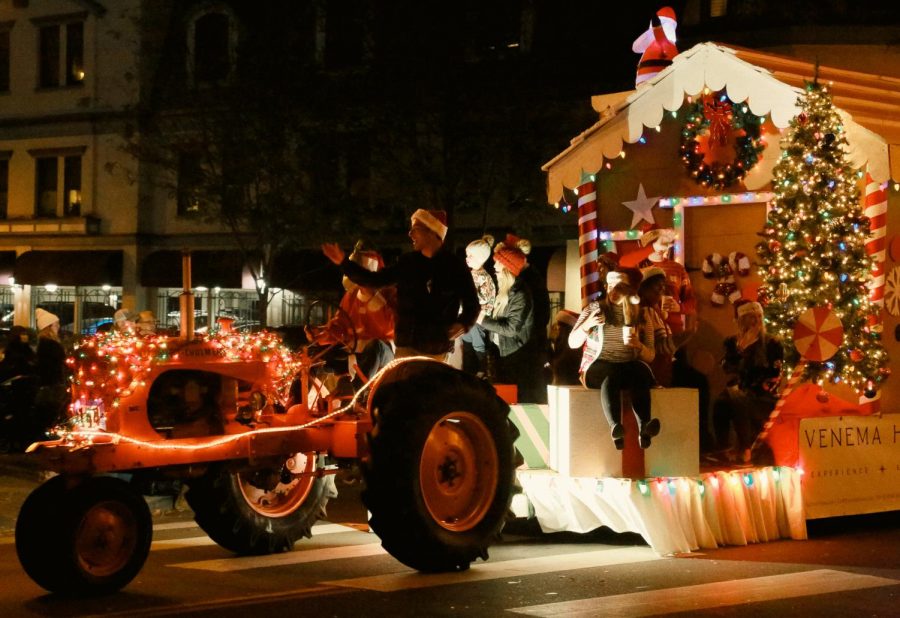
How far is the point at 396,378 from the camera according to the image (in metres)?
8.99

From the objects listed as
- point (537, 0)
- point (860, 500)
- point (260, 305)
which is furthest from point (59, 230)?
point (860, 500)

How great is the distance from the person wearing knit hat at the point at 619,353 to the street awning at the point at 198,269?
23.7 meters

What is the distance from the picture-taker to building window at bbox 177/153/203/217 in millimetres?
30750

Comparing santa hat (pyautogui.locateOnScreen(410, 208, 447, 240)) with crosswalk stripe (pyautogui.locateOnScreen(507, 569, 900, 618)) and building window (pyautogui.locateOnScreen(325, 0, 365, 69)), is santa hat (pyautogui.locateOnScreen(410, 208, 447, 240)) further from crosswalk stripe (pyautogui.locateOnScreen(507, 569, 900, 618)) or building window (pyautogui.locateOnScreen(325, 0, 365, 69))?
building window (pyautogui.locateOnScreen(325, 0, 365, 69))

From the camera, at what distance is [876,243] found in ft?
38.7

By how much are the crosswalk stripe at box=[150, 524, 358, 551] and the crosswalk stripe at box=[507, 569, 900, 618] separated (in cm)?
350

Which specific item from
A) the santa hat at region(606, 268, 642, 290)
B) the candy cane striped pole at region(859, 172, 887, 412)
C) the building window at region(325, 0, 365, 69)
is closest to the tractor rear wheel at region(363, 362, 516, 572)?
the santa hat at region(606, 268, 642, 290)

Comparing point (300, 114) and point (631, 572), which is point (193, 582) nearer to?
point (631, 572)

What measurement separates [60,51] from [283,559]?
103ft

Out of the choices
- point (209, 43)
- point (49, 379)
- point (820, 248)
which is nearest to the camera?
point (820, 248)

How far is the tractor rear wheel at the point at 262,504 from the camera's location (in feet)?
31.6

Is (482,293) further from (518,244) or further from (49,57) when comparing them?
(49,57)

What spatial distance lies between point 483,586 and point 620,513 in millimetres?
1830

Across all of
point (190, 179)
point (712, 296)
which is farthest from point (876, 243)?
point (190, 179)
